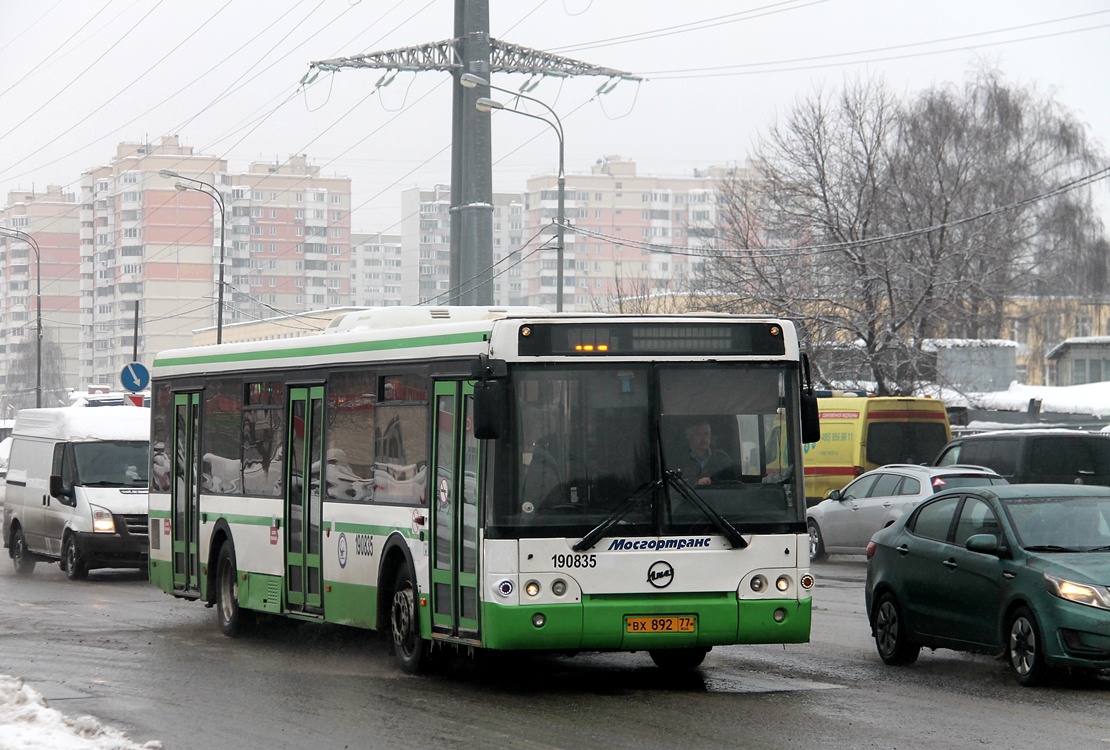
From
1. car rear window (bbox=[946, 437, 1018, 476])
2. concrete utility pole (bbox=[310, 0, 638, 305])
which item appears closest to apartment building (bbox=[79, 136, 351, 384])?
concrete utility pole (bbox=[310, 0, 638, 305])

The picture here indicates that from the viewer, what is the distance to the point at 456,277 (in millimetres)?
33969

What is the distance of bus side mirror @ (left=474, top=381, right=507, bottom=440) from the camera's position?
993 cm

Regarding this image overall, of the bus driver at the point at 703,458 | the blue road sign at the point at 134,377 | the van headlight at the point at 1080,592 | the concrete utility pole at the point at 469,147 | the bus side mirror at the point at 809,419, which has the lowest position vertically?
the van headlight at the point at 1080,592

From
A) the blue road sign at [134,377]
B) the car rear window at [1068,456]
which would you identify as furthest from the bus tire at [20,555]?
the car rear window at [1068,456]

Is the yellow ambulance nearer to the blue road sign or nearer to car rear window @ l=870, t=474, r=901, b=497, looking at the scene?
car rear window @ l=870, t=474, r=901, b=497

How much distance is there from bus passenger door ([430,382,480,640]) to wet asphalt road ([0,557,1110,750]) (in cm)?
53

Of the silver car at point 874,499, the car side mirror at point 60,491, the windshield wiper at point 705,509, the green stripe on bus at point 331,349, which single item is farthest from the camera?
the car side mirror at point 60,491

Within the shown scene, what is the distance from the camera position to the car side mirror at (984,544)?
11172mm

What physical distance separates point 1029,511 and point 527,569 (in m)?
3.76

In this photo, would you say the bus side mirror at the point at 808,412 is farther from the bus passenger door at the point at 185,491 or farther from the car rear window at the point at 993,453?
the car rear window at the point at 993,453

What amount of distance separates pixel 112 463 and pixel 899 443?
13.8 meters

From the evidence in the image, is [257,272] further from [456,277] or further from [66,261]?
[456,277]

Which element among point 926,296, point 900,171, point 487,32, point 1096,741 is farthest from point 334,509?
point 900,171

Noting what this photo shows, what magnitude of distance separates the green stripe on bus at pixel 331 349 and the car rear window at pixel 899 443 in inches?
603
